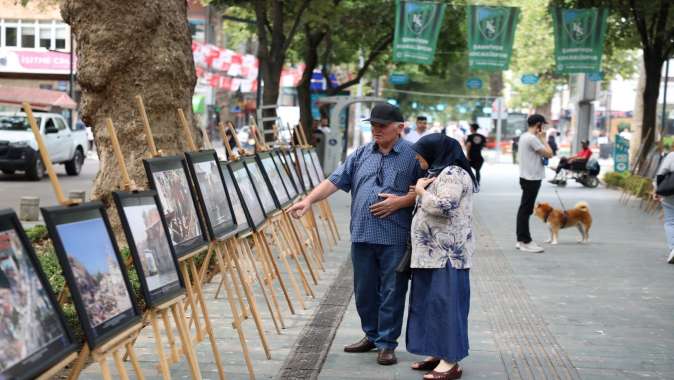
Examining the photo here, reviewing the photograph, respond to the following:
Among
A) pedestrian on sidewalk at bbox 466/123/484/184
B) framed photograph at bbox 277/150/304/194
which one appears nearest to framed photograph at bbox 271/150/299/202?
framed photograph at bbox 277/150/304/194

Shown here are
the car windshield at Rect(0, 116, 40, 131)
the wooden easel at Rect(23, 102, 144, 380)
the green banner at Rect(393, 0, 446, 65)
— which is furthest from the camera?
the car windshield at Rect(0, 116, 40, 131)

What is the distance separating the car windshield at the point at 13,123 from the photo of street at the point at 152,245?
79.6 feet

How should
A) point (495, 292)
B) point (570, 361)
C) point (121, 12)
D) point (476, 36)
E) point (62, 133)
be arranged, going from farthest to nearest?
point (62, 133) < point (476, 36) < point (121, 12) < point (495, 292) < point (570, 361)

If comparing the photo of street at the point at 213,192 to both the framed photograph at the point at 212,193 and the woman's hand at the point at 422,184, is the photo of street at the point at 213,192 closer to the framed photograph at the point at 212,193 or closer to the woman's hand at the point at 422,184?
the framed photograph at the point at 212,193

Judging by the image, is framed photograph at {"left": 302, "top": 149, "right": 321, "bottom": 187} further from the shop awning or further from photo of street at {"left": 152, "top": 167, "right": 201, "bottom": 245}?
the shop awning

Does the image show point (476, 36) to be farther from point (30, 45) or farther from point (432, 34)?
point (30, 45)

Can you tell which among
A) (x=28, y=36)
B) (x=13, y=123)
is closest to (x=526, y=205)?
(x=13, y=123)

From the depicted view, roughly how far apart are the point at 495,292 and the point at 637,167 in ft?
59.9

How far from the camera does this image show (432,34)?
27031 mm

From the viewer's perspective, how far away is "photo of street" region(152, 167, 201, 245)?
6129 mm

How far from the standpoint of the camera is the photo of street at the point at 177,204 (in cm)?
613

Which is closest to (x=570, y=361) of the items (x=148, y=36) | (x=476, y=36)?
(x=148, y=36)

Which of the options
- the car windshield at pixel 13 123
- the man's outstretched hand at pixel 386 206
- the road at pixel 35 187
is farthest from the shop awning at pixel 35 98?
the man's outstretched hand at pixel 386 206

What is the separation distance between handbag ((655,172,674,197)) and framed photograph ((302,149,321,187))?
4.16 metres
